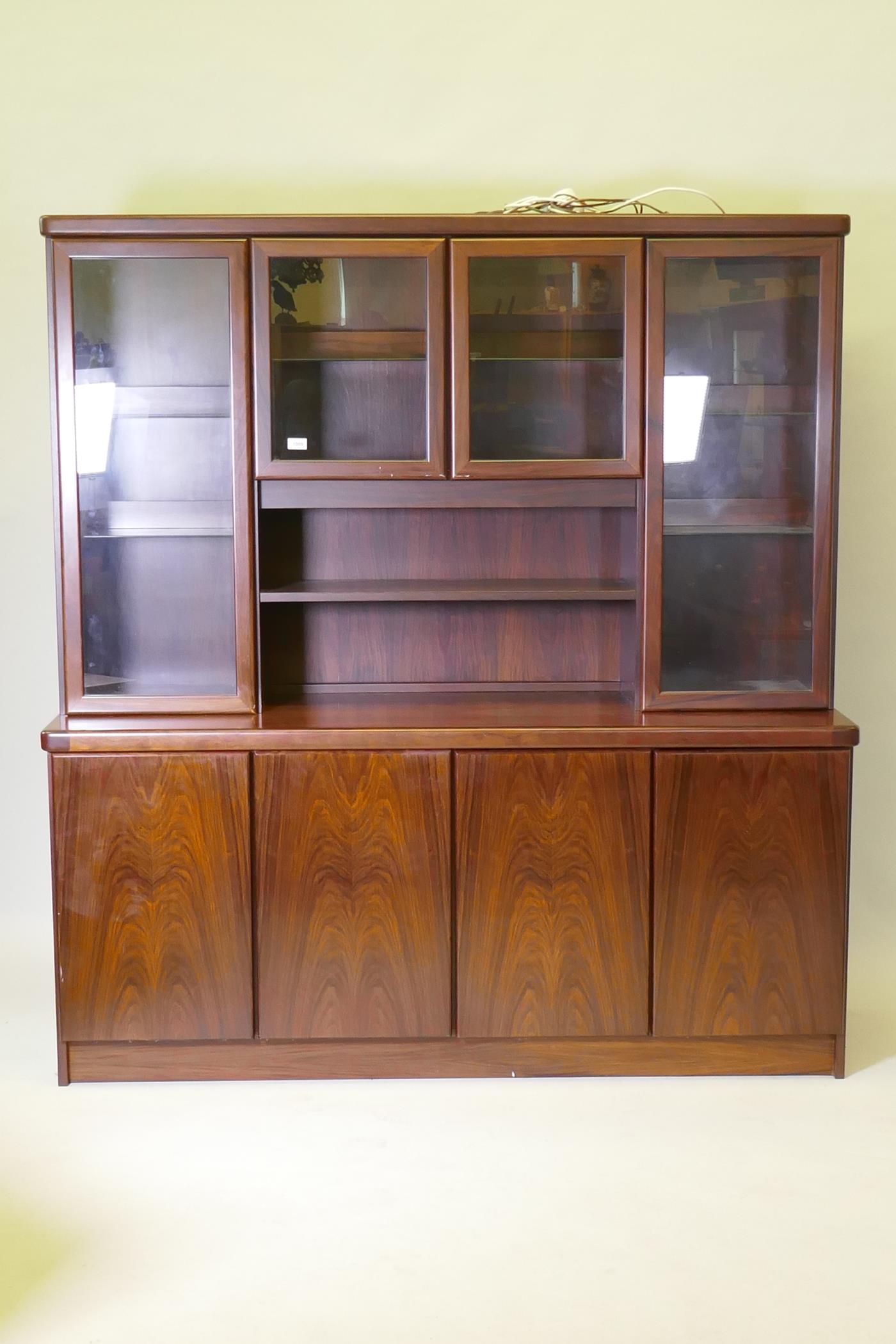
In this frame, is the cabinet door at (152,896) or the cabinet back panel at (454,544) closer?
the cabinet door at (152,896)

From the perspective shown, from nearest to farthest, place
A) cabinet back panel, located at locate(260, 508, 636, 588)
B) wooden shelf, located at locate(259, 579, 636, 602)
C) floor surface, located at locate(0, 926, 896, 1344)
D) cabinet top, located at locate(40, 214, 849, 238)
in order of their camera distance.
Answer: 1. floor surface, located at locate(0, 926, 896, 1344)
2. cabinet top, located at locate(40, 214, 849, 238)
3. wooden shelf, located at locate(259, 579, 636, 602)
4. cabinet back panel, located at locate(260, 508, 636, 588)

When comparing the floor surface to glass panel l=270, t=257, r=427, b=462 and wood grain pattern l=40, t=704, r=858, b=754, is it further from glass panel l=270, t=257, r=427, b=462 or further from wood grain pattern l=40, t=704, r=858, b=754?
glass panel l=270, t=257, r=427, b=462

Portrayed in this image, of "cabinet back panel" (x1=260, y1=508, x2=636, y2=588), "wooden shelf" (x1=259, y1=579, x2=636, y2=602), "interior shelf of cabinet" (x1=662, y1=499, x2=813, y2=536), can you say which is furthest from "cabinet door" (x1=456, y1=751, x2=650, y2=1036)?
"cabinet back panel" (x1=260, y1=508, x2=636, y2=588)

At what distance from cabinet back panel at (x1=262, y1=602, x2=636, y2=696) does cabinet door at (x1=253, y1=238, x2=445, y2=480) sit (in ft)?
1.68

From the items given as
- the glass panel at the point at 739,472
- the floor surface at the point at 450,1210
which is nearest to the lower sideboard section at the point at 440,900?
the floor surface at the point at 450,1210

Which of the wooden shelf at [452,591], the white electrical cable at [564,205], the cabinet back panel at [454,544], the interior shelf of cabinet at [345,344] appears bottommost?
the wooden shelf at [452,591]


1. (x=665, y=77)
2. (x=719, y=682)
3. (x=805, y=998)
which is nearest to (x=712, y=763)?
(x=719, y=682)

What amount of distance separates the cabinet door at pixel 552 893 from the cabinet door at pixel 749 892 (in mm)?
61

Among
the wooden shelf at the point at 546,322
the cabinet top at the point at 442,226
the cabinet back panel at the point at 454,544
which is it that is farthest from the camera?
the cabinet back panel at the point at 454,544

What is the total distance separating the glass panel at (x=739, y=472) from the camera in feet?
9.49

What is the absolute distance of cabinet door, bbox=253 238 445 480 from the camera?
2.87 m

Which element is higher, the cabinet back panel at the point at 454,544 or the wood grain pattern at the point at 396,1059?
the cabinet back panel at the point at 454,544

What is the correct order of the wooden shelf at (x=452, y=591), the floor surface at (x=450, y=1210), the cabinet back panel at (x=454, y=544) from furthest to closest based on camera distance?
the cabinet back panel at (x=454, y=544)
the wooden shelf at (x=452, y=591)
the floor surface at (x=450, y=1210)

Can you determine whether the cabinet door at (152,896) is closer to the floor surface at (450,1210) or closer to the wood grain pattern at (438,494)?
the floor surface at (450,1210)
